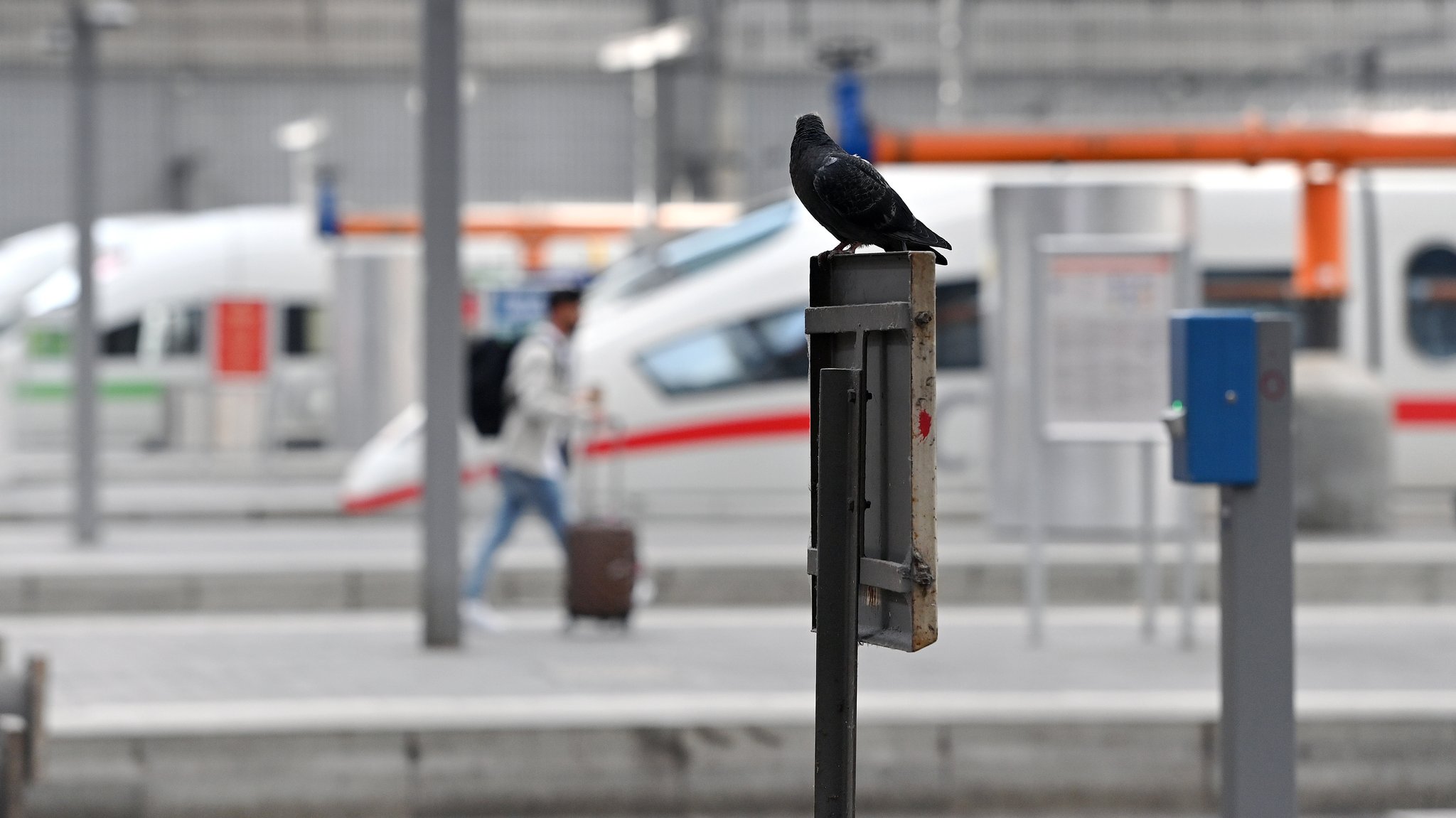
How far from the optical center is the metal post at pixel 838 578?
3359 mm

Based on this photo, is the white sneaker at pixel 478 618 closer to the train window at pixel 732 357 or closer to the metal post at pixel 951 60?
the train window at pixel 732 357

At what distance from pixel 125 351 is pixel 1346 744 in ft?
66.5

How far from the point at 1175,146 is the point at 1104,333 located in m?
5.99

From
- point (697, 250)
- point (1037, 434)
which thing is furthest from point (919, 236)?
point (697, 250)

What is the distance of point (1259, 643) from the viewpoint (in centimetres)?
506

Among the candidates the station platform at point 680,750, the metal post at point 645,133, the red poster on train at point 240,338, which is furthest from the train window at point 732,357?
the metal post at point 645,133

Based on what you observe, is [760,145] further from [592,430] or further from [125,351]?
[592,430]

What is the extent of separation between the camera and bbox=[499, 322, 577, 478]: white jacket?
10.2 meters

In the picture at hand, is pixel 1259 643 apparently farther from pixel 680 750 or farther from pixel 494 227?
pixel 494 227

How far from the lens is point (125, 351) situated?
81.9 feet

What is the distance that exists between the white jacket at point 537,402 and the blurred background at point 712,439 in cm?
85

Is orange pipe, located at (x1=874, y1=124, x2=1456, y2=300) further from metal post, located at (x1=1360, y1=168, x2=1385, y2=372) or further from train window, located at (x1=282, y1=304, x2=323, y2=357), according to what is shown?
train window, located at (x1=282, y1=304, x2=323, y2=357)

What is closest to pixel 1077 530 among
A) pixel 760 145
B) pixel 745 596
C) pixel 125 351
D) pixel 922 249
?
pixel 745 596

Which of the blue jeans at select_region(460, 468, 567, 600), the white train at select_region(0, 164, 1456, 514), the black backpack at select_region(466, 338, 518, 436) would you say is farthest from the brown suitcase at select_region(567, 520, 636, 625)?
the white train at select_region(0, 164, 1456, 514)
